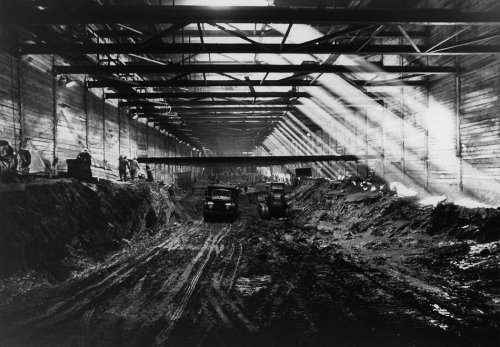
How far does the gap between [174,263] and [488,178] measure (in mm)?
11888

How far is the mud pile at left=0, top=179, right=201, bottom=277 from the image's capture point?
7.31m

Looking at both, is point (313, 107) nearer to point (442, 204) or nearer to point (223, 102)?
point (223, 102)

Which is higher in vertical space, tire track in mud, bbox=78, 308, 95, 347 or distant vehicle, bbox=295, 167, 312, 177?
distant vehicle, bbox=295, 167, 312, 177

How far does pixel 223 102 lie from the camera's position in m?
19.9

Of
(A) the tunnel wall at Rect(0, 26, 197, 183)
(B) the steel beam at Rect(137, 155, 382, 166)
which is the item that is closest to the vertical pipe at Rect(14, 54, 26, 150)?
(A) the tunnel wall at Rect(0, 26, 197, 183)

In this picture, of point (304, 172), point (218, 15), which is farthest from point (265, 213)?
point (218, 15)

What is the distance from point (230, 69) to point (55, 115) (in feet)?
26.2

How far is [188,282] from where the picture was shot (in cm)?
722

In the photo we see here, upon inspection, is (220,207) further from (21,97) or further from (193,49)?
(21,97)

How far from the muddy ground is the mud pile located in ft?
→ 1.23

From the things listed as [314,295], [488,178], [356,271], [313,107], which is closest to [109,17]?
[314,295]

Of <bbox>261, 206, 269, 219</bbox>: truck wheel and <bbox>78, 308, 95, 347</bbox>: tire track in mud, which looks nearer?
<bbox>78, 308, 95, 347</bbox>: tire track in mud

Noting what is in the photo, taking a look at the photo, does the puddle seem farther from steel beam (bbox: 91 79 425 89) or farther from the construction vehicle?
the construction vehicle

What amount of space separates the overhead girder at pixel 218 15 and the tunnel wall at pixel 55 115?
309cm
